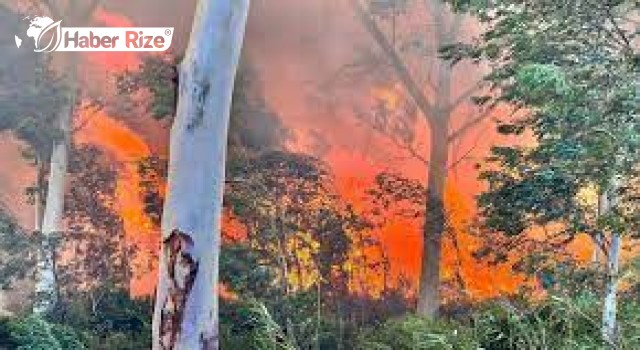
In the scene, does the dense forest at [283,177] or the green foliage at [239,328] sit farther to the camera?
the dense forest at [283,177]

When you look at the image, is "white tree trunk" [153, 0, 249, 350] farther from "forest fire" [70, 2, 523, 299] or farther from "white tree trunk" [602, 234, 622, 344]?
"white tree trunk" [602, 234, 622, 344]

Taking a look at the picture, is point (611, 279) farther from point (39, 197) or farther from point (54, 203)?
point (39, 197)

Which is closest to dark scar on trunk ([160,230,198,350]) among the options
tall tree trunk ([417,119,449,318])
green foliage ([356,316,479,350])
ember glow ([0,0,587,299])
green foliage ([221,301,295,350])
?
green foliage ([356,316,479,350])

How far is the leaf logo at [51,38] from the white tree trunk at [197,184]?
2711mm

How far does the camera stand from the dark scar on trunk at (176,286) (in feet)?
17.3

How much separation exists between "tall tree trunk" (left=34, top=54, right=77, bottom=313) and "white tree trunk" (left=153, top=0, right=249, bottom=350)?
8.45 ft

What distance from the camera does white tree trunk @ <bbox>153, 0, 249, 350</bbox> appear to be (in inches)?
208

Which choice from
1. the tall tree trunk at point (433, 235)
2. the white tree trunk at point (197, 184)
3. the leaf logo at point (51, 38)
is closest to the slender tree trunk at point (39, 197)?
the leaf logo at point (51, 38)

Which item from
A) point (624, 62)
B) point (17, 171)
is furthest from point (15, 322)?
point (624, 62)

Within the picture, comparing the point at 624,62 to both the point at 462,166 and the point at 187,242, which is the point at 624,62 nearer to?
the point at 187,242

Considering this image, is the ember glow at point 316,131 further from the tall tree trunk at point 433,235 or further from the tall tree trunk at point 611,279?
the tall tree trunk at point 611,279

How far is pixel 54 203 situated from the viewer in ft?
25.1

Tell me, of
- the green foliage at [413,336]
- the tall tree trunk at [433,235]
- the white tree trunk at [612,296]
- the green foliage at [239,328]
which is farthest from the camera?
the tall tree trunk at [433,235]

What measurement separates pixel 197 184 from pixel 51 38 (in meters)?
3.11
